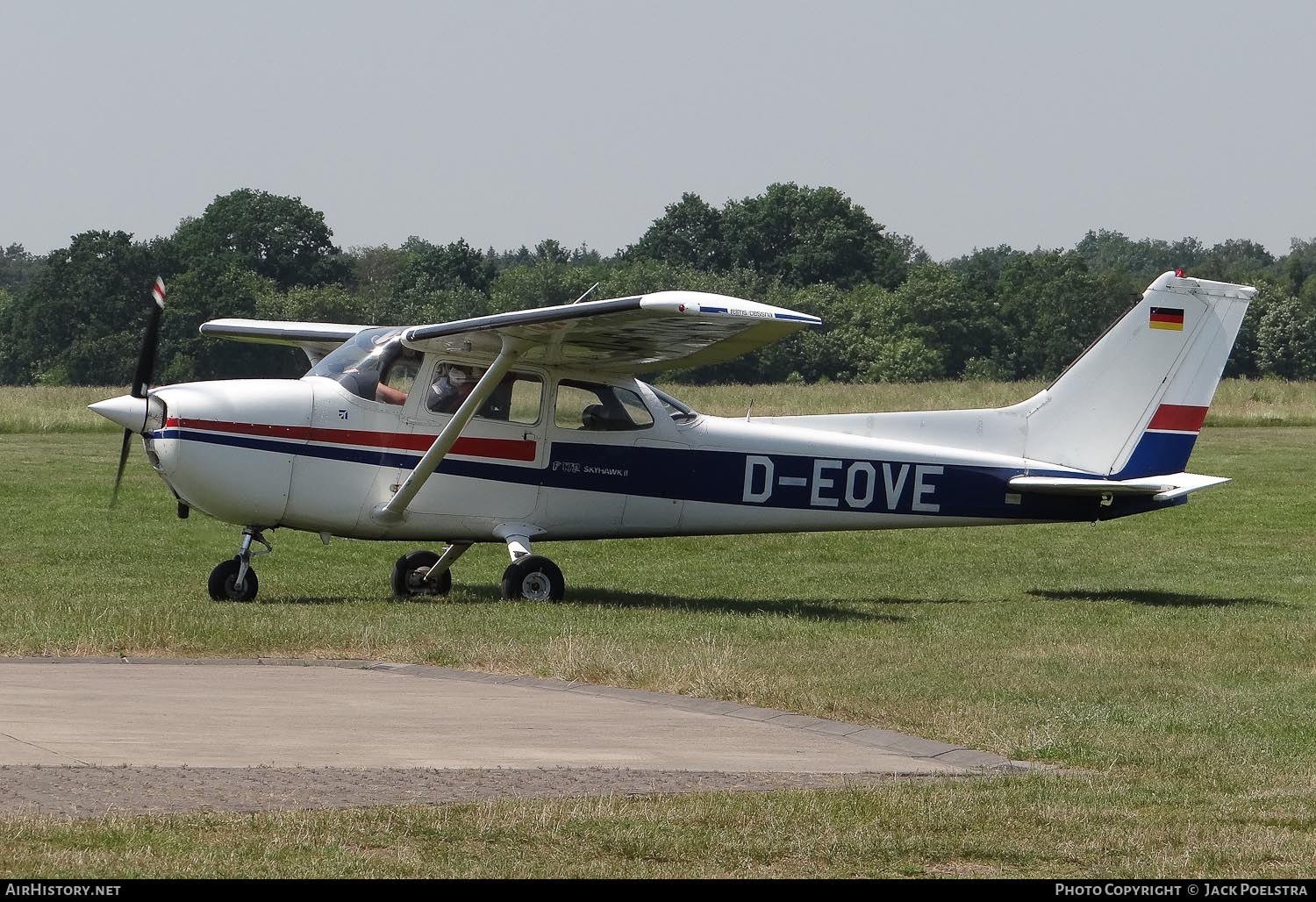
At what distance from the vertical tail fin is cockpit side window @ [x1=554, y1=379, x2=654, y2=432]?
153 inches

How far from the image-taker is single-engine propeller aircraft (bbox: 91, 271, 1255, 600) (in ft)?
47.9

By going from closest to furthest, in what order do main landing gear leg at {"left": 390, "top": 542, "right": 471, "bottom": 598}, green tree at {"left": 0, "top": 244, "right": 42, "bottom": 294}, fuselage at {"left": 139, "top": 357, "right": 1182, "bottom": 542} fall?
fuselage at {"left": 139, "top": 357, "right": 1182, "bottom": 542} < main landing gear leg at {"left": 390, "top": 542, "right": 471, "bottom": 598} < green tree at {"left": 0, "top": 244, "right": 42, "bottom": 294}

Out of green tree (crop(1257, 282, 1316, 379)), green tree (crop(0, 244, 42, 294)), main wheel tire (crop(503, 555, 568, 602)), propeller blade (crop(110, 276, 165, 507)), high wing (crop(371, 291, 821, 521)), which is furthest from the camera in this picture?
green tree (crop(0, 244, 42, 294))

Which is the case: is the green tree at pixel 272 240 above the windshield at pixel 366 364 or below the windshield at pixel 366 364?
above

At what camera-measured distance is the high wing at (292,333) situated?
56.5 ft

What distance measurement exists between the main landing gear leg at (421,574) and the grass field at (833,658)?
0.30m

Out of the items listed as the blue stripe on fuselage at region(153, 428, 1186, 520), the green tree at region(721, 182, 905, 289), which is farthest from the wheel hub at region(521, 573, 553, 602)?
the green tree at region(721, 182, 905, 289)

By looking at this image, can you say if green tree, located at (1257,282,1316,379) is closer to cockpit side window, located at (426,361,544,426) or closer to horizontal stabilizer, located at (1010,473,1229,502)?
horizontal stabilizer, located at (1010,473,1229,502)

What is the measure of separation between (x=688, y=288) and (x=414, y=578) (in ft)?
202

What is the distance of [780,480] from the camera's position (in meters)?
16.2

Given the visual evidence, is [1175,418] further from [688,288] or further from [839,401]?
[688,288]

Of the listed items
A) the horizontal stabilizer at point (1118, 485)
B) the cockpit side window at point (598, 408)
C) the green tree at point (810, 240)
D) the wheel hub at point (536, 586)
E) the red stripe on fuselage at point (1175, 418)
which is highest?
the green tree at point (810, 240)

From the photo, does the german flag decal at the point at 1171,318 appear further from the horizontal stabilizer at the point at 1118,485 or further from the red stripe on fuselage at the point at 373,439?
the red stripe on fuselage at the point at 373,439

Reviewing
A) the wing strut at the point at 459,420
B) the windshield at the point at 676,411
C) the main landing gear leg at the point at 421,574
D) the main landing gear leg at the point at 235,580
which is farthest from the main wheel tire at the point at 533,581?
the main landing gear leg at the point at 235,580
